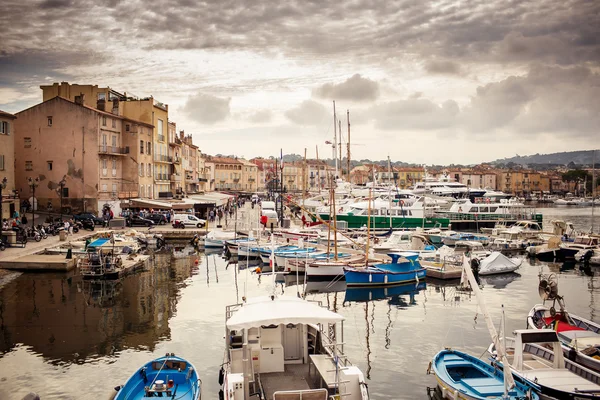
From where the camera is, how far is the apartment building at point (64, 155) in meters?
56.1

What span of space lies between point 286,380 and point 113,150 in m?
51.9

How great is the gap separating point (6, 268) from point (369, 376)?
84.6ft

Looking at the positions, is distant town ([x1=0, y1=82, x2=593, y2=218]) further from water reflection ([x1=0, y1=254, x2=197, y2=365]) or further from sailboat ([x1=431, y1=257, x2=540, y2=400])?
sailboat ([x1=431, y1=257, x2=540, y2=400])

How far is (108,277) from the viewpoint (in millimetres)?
33125

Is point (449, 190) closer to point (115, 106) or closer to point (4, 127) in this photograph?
point (115, 106)

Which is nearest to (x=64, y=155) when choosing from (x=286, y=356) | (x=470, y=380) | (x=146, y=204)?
(x=146, y=204)

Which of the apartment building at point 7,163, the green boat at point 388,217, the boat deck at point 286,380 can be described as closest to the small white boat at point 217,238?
the apartment building at point 7,163

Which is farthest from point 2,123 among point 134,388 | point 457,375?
point 457,375

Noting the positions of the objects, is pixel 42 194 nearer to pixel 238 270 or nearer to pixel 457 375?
pixel 238 270

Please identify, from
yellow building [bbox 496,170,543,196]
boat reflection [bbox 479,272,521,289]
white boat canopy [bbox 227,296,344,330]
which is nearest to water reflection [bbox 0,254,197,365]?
white boat canopy [bbox 227,296,344,330]

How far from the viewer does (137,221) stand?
181 feet

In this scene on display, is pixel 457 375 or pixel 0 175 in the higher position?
pixel 0 175

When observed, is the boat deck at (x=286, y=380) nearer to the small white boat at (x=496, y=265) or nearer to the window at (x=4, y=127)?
the small white boat at (x=496, y=265)

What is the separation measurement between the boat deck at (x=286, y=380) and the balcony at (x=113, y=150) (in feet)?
161
